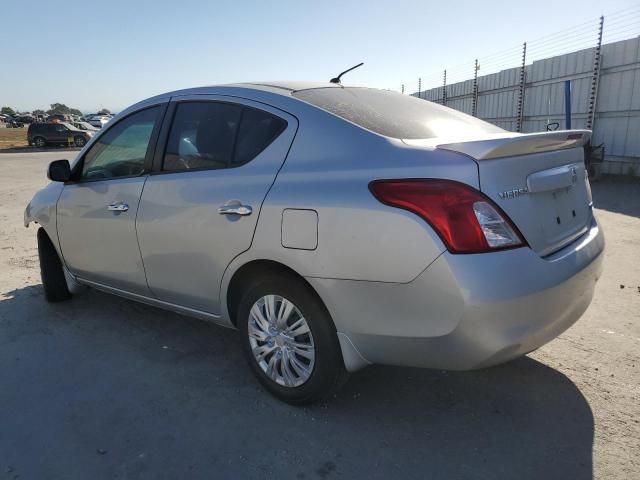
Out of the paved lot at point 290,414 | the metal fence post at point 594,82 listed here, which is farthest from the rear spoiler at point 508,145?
the metal fence post at point 594,82

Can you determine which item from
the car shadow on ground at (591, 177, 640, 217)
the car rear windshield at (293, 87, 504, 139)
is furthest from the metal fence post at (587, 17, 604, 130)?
the car rear windshield at (293, 87, 504, 139)

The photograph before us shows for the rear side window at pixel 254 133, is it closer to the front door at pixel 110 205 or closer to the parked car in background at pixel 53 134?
the front door at pixel 110 205

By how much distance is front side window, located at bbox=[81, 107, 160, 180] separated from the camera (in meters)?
3.40

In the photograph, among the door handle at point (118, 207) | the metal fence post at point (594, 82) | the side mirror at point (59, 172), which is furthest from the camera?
the metal fence post at point (594, 82)

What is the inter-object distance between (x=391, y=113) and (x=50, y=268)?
329cm

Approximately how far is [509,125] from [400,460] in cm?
1480

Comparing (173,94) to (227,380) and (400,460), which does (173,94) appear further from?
(400,460)

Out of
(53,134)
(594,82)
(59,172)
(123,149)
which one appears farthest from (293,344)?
(53,134)

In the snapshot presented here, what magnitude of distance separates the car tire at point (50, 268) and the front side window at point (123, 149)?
A: 899 millimetres

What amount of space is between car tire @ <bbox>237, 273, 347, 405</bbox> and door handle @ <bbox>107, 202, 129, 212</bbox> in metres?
1.16

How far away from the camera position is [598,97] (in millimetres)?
11891

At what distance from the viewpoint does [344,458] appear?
231cm

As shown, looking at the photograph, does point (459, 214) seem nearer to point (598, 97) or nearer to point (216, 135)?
point (216, 135)

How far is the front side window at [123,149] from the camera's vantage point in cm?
340
